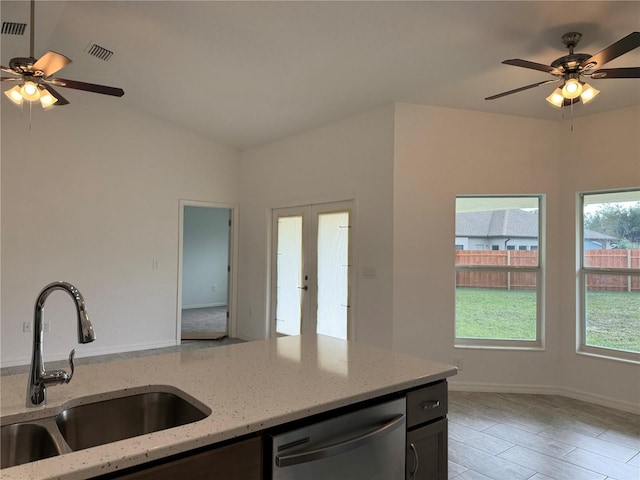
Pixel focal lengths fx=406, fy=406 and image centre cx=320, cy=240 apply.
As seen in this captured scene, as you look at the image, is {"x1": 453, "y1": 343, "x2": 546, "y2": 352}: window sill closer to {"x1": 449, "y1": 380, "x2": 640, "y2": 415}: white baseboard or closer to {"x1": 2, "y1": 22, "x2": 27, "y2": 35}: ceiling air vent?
{"x1": 449, "y1": 380, "x2": 640, "y2": 415}: white baseboard

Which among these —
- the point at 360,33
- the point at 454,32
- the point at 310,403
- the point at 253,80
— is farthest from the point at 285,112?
the point at 310,403

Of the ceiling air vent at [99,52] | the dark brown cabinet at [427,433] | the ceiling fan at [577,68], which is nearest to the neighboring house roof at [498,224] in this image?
the ceiling fan at [577,68]

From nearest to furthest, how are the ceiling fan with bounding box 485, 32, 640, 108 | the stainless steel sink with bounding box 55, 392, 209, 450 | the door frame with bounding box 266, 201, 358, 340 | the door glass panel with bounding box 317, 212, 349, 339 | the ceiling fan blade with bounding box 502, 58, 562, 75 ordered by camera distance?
the stainless steel sink with bounding box 55, 392, 209, 450
the ceiling fan with bounding box 485, 32, 640, 108
the ceiling fan blade with bounding box 502, 58, 562, 75
the door frame with bounding box 266, 201, 358, 340
the door glass panel with bounding box 317, 212, 349, 339

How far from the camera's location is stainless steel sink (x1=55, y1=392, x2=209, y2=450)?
1318 mm

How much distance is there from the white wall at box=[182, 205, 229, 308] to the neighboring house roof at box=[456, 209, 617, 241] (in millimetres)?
5936

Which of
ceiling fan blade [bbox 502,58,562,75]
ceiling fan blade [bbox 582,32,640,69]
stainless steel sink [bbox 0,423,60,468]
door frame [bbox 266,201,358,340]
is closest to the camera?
stainless steel sink [bbox 0,423,60,468]

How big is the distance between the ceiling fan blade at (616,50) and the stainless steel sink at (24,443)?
9.86ft

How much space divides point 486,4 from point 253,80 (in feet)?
7.64

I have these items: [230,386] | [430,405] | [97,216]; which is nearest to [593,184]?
[430,405]

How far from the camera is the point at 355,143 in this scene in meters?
4.54

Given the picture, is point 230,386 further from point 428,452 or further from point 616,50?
point 616,50

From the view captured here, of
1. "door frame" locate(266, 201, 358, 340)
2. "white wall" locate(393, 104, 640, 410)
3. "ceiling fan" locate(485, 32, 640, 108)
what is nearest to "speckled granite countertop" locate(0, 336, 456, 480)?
"ceiling fan" locate(485, 32, 640, 108)

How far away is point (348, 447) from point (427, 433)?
438 millimetres

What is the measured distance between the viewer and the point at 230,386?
1.42 m
